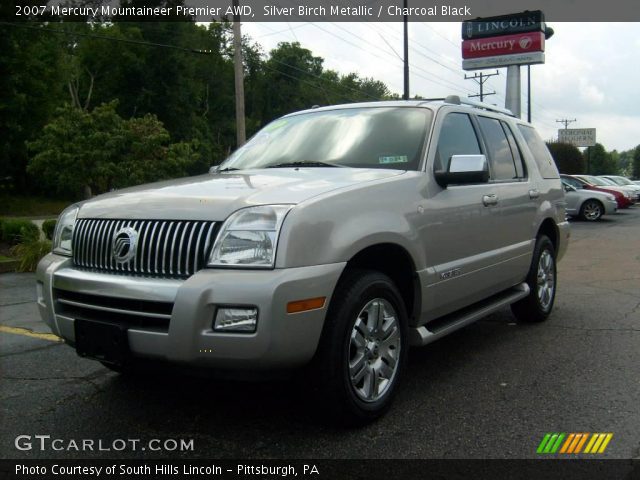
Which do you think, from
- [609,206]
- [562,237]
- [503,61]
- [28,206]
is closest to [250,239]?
[562,237]

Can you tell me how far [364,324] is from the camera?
10.8 feet

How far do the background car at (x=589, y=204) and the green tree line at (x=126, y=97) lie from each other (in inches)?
528

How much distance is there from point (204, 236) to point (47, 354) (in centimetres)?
259

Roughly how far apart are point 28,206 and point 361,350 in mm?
40598

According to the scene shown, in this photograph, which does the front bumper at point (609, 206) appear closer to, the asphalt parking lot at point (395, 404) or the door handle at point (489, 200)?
the asphalt parking lot at point (395, 404)

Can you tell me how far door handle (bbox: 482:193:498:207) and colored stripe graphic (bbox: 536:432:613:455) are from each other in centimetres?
178

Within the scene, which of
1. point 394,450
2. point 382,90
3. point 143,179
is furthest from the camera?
point 382,90

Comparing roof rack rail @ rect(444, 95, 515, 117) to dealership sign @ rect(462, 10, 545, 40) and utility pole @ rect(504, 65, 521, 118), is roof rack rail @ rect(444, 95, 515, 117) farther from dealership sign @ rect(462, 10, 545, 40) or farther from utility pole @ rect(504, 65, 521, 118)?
dealership sign @ rect(462, 10, 545, 40)

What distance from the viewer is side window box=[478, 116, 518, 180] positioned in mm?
4930

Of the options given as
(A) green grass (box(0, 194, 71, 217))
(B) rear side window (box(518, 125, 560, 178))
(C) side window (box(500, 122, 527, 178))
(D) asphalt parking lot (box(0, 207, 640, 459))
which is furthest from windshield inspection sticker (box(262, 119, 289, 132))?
(A) green grass (box(0, 194, 71, 217))

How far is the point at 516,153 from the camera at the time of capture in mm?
5426

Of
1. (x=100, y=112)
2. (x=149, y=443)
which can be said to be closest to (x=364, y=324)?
(x=149, y=443)

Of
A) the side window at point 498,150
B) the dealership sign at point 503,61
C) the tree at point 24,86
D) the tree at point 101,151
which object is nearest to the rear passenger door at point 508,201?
the side window at point 498,150

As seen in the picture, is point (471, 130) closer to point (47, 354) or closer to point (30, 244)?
point (47, 354)
